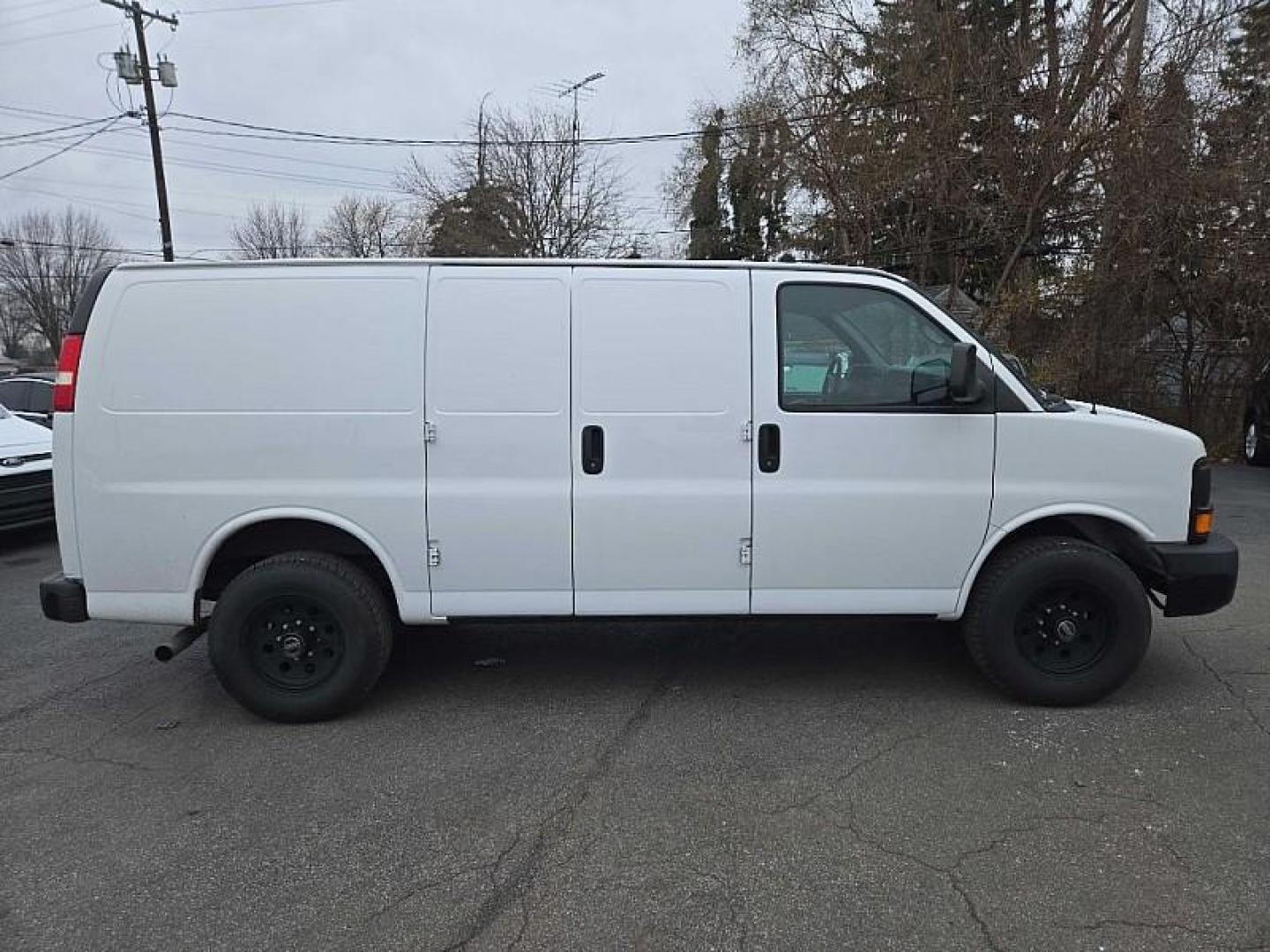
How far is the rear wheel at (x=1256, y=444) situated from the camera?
12266mm

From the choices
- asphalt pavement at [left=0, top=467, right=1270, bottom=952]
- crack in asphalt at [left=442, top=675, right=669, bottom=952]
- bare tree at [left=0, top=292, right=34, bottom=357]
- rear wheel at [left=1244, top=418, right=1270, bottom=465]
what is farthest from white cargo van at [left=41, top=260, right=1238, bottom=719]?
bare tree at [left=0, top=292, right=34, bottom=357]

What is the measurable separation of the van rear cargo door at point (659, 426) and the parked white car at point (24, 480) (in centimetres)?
612

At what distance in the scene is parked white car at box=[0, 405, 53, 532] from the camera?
7576mm

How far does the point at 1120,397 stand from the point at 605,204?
20.0 meters

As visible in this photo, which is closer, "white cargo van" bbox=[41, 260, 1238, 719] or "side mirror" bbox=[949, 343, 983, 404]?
"side mirror" bbox=[949, 343, 983, 404]

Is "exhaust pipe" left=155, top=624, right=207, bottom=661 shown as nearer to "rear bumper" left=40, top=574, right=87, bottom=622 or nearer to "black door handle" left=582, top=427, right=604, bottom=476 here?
"rear bumper" left=40, top=574, right=87, bottom=622

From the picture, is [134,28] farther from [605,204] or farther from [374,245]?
[374,245]

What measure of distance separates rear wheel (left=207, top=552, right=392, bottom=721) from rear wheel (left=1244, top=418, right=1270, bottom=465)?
1334cm

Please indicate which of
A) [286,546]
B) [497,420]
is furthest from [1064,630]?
[286,546]

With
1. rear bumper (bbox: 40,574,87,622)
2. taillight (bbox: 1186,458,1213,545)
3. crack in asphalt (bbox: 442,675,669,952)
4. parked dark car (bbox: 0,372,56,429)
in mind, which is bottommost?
crack in asphalt (bbox: 442,675,669,952)

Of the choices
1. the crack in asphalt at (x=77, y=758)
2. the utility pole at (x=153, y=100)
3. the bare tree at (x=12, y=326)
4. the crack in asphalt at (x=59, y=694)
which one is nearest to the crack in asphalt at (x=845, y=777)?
the crack in asphalt at (x=77, y=758)

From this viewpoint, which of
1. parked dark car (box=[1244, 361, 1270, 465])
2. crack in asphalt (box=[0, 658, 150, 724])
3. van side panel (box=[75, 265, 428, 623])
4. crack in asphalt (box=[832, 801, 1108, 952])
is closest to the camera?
crack in asphalt (box=[832, 801, 1108, 952])

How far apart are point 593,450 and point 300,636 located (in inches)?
64.7

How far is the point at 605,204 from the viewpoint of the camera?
29609 mm
